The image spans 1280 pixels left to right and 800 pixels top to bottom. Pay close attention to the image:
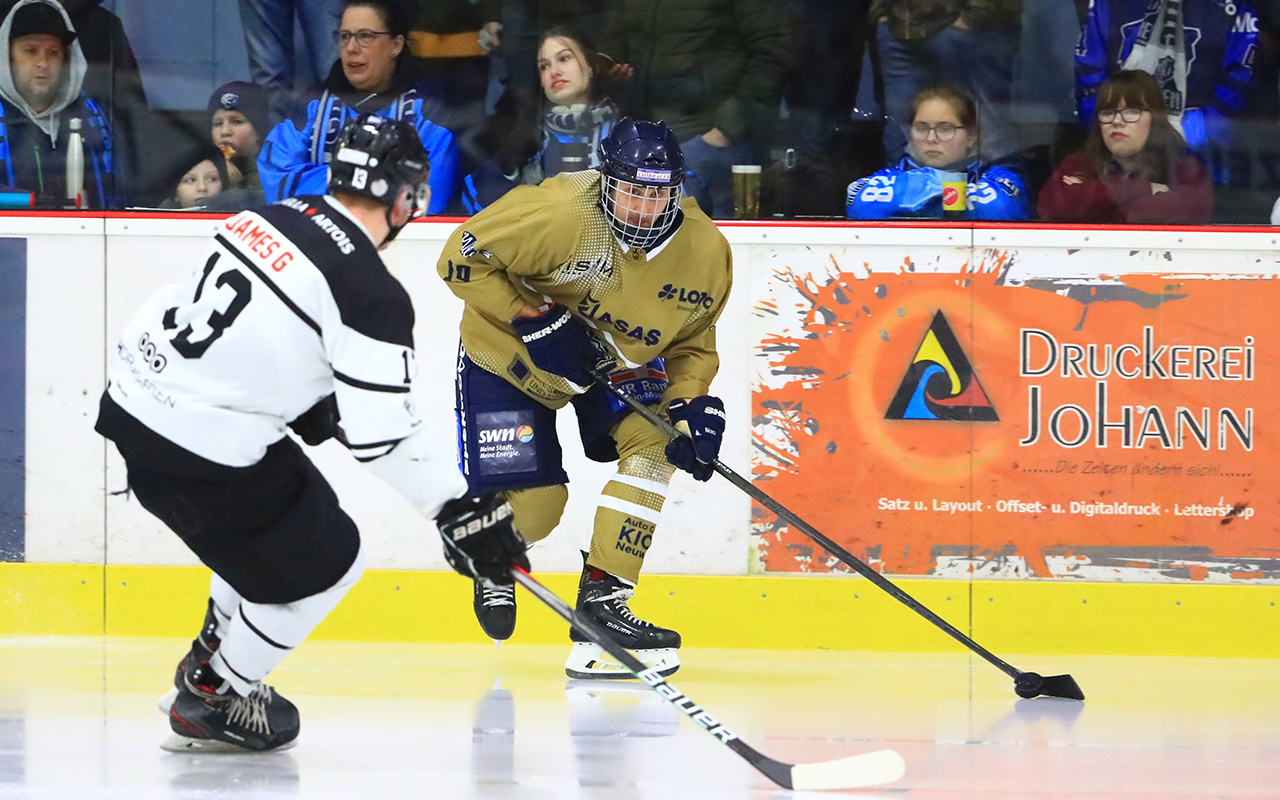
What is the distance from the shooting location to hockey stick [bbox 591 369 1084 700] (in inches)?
121

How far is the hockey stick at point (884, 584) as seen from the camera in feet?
10.1

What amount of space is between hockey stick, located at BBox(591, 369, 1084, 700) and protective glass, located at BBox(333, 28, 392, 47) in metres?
1.39

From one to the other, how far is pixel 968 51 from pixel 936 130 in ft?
0.76

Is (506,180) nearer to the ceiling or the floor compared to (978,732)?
nearer to the ceiling

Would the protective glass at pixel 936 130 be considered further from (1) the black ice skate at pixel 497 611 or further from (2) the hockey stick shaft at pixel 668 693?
(2) the hockey stick shaft at pixel 668 693

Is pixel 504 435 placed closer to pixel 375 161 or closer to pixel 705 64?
pixel 375 161

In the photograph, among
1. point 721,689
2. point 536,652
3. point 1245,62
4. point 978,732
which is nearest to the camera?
point 978,732

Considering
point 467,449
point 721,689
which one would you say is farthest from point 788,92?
point 721,689

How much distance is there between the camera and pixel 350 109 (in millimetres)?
4031

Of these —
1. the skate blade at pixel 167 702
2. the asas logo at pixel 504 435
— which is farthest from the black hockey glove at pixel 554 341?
the skate blade at pixel 167 702

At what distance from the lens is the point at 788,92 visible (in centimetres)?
401

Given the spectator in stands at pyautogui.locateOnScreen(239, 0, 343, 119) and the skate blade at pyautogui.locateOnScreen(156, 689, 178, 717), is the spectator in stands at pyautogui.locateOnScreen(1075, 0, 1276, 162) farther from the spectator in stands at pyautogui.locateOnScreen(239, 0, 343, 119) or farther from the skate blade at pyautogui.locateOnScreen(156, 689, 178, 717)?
the skate blade at pyautogui.locateOnScreen(156, 689, 178, 717)

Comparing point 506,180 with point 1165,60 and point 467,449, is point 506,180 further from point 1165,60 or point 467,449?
point 1165,60

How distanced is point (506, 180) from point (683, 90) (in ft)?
1.82
